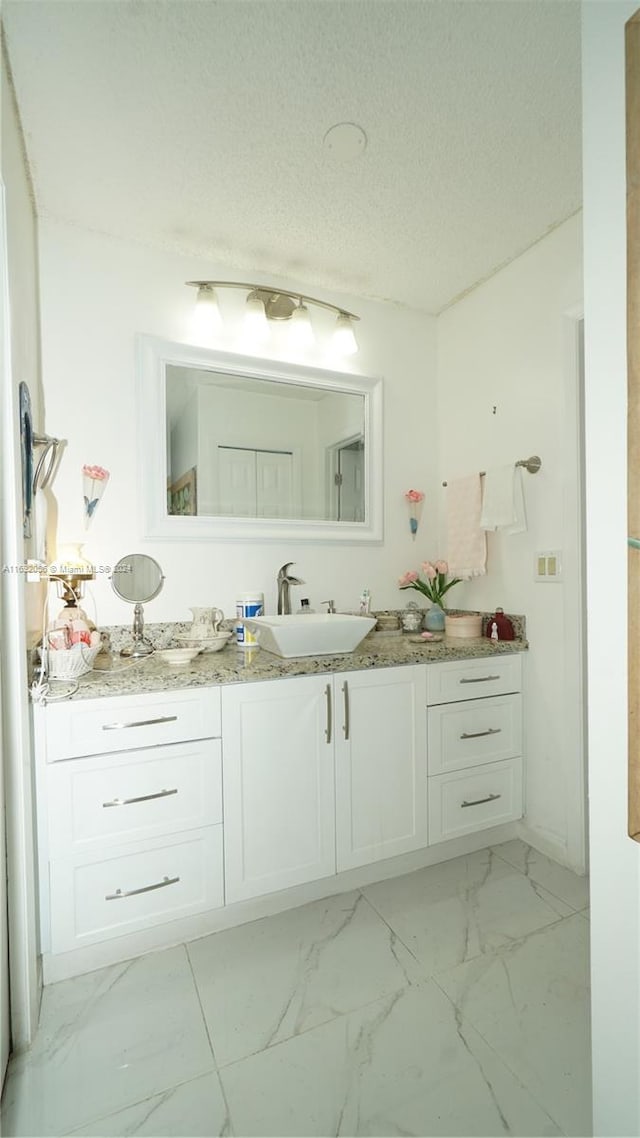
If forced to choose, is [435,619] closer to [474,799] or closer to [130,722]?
[474,799]

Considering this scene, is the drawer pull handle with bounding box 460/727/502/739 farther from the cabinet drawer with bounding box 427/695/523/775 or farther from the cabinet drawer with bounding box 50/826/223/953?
the cabinet drawer with bounding box 50/826/223/953

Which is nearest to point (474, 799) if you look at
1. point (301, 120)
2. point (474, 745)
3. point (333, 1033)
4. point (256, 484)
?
point (474, 745)

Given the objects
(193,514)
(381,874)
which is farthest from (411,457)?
(381,874)

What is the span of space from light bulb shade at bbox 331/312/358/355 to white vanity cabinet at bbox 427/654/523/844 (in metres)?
1.49

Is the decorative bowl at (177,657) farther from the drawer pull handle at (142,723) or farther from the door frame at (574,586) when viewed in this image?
the door frame at (574,586)

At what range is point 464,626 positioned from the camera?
7.23 feet

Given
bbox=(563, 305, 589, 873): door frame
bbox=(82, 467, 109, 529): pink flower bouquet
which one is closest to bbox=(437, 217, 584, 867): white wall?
bbox=(563, 305, 589, 873): door frame

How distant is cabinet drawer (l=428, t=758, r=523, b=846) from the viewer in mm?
1855

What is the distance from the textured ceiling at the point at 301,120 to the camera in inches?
46.9

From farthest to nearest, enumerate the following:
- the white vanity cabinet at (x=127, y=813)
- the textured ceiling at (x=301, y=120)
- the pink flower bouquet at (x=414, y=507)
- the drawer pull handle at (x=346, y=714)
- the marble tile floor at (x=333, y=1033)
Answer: the pink flower bouquet at (x=414, y=507) → the drawer pull handle at (x=346, y=714) → the white vanity cabinet at (x=127, y=813) → the textured ceiling at (x=301, y=120) → the marble tile floor at (x=333, y=1033)

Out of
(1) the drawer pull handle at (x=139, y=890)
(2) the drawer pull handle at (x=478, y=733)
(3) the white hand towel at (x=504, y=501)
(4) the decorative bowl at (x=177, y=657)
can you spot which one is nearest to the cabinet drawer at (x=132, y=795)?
(1) the drawer pull handle at (x=139, y=890)

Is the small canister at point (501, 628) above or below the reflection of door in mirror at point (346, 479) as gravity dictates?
below

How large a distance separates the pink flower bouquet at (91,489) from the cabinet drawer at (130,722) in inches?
31.6

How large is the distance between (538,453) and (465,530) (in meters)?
0.48
